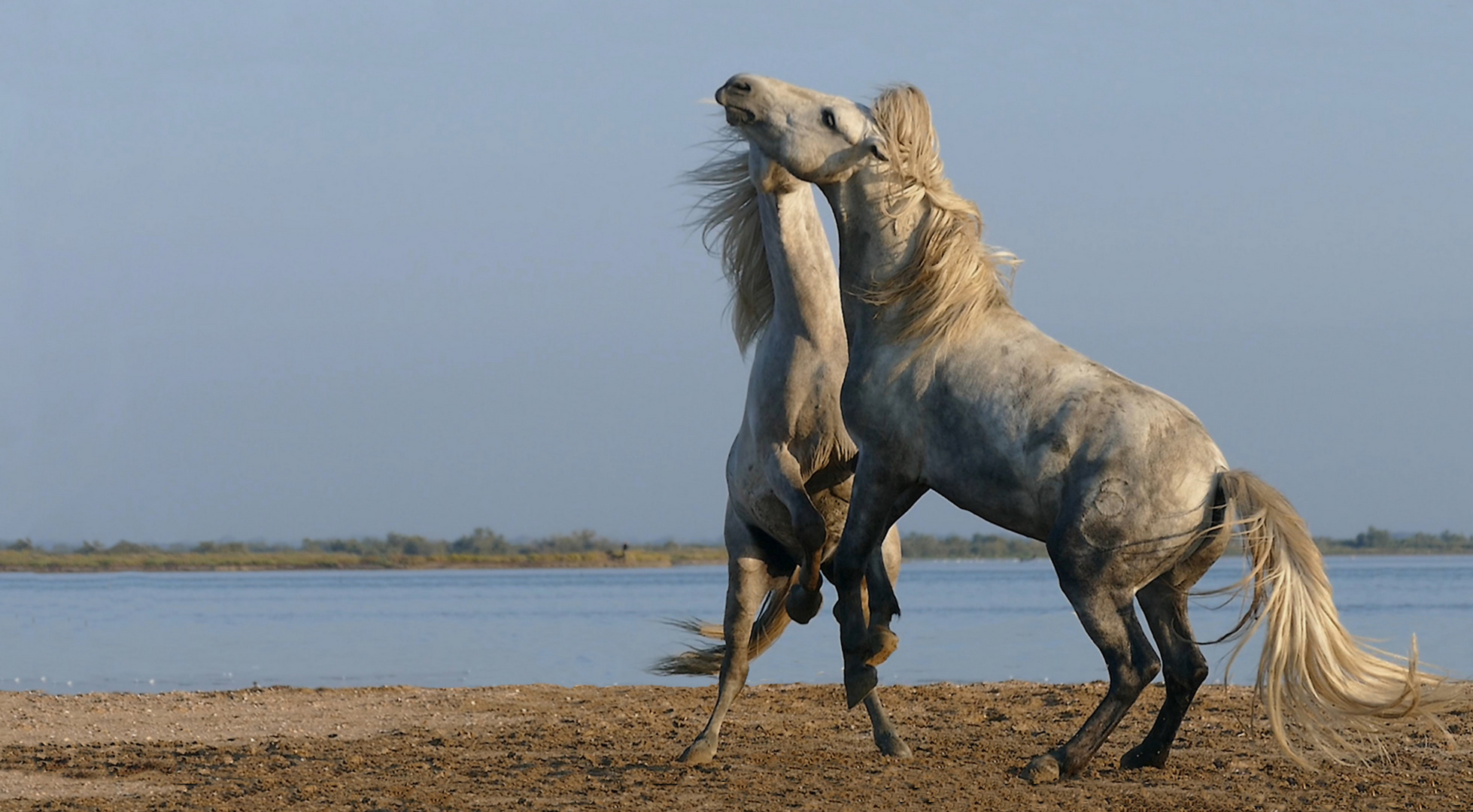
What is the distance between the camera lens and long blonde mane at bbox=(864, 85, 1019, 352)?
16.8ft

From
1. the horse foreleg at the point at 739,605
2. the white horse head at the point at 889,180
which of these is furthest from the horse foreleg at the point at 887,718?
the white horse head at the point at 889,180

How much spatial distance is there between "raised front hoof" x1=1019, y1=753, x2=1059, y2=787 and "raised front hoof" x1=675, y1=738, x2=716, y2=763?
1.53 m

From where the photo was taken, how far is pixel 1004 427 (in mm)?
4859

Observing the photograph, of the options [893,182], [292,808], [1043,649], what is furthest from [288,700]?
[1043,649]

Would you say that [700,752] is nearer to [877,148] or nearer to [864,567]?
[864,567]

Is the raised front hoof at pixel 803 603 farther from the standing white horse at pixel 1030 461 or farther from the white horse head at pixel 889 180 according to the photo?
the white horse head at pixel 889 180

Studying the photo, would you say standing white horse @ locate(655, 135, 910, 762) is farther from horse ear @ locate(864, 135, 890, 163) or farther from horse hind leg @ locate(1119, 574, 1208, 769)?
horse hind leg @ locate(1119, 574, 1208, 769)

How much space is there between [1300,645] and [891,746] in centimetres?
219

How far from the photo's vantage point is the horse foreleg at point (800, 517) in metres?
5.84

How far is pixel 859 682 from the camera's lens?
17.4 feet

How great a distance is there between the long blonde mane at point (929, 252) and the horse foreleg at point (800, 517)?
0.97 metres

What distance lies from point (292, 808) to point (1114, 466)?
2.94 metres

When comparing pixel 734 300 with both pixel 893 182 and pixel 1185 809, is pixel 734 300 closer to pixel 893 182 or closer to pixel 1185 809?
pixel 893 182

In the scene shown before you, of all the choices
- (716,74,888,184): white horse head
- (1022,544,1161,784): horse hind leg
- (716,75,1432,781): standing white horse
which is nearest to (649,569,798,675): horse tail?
(716,75,1432,781): standing white horse
